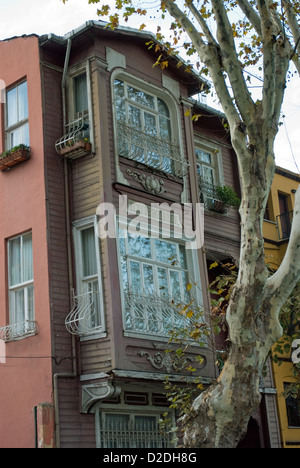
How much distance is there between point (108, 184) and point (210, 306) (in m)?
3.84

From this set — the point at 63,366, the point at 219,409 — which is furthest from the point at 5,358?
the point at 219,409

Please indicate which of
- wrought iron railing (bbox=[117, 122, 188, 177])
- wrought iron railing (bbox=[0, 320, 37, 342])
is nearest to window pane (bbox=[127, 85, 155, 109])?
wrought iron railing (bbox=[117, 122, 188, 177])

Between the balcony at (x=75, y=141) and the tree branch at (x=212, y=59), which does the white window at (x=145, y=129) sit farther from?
the tree branch at (x=212, y=59)

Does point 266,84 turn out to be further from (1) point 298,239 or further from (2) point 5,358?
(2) point 5,358

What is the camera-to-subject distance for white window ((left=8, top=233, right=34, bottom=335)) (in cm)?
1554

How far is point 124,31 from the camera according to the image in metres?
17.0

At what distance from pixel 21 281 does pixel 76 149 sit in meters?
3.05

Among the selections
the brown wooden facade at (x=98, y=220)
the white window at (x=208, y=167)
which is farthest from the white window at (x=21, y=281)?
the white window at (x=208, y=167)

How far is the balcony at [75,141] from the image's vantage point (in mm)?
15586

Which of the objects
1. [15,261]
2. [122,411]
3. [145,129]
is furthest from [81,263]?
[145,129]

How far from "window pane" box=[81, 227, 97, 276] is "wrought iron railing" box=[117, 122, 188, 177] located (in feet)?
6.34

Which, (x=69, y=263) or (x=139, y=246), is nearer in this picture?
(x=69, y=263)

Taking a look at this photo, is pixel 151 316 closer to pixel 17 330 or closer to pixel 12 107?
pixel 17 330

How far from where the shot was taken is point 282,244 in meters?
23.2
